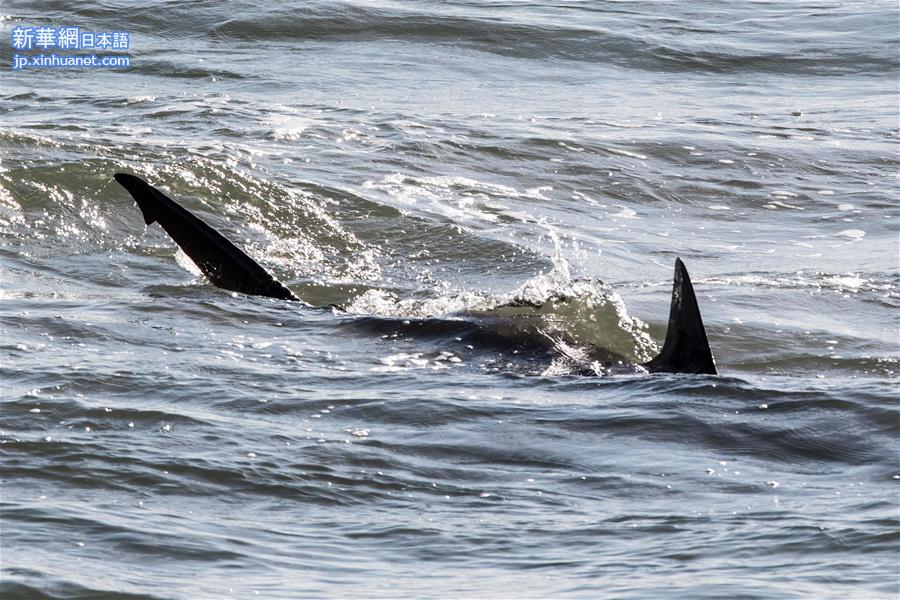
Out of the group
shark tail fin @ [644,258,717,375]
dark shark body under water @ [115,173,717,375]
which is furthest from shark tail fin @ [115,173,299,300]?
shark tail fin @ [644,258,717,375]

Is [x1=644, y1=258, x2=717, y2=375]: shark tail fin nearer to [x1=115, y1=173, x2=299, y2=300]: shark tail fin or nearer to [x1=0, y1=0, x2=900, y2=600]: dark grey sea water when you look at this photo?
[x1=0, y1=0, x2=900, y2=600]: dark grey sea water

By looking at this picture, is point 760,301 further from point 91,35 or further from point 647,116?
point 91,35

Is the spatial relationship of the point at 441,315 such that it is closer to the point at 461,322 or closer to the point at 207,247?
the point at 461,322

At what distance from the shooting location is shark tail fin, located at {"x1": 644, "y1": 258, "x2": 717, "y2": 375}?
5902 millimetres

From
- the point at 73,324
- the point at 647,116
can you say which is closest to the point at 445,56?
the point at 647,116

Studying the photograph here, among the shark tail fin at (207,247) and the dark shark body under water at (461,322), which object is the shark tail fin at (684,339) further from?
the shark tail fin at (207,247)

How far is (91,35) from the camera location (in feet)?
54.2

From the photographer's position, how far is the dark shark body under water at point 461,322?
6.04 meters

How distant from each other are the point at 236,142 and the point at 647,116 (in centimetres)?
429

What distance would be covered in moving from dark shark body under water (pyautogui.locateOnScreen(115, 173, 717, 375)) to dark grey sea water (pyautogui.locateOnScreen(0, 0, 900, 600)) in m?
0.10

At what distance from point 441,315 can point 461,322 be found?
0.26m

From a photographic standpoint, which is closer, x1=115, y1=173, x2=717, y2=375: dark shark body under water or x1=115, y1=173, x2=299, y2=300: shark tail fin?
x1=115, y1=173, x2=717, y2=375: dark shark body under water

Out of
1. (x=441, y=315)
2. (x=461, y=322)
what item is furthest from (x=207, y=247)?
(x=461, y=322)

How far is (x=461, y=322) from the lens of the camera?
693cm
